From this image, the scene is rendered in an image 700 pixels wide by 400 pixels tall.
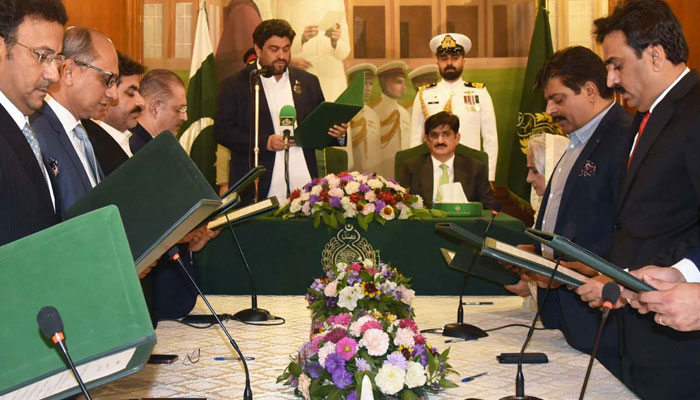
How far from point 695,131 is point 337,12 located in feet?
21.6

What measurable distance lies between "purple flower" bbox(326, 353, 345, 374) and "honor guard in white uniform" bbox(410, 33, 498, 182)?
5.80 meters

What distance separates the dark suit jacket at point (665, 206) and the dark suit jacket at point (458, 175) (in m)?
3.53

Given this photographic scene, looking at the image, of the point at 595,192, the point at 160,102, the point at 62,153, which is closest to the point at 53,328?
the point at 62,153

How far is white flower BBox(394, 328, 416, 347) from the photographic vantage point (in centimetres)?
193

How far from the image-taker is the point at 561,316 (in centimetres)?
292

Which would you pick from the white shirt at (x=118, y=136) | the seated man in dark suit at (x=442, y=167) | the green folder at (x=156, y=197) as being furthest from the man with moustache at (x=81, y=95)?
the seated man in dark suit at (x=442, y=167)

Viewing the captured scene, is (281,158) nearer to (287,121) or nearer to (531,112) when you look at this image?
(287,121)

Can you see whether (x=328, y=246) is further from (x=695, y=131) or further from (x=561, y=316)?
(x=695, y=131)

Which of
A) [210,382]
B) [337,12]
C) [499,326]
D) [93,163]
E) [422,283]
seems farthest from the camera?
[337,12]

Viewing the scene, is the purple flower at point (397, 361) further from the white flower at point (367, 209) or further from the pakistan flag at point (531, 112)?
the pakistan flag at point (531, 112)

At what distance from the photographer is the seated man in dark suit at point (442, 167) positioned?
6066 millimetres

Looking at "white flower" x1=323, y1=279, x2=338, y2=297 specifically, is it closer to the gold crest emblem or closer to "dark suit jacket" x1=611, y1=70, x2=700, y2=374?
"dark suit jacket" x1=611, y1=70, x2=700, y2=374

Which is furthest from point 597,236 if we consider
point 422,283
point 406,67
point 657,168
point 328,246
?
point 406,67

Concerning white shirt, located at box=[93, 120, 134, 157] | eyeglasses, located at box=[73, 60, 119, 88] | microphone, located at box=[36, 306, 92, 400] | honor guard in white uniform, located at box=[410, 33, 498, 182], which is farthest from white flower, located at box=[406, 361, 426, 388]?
honor guard in white uniform, located at box=[410, 33, 498, 182]
